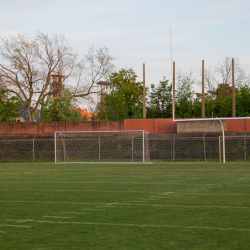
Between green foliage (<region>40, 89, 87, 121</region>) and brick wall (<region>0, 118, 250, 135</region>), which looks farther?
green foliage (<region>40, 89, 87, 121</region>)

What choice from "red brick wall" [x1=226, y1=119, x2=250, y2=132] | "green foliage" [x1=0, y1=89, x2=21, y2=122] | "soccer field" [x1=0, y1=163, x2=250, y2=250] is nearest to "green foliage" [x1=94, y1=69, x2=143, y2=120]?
"green foliage" [x1=0, y1=89, x2=21, y2=122]

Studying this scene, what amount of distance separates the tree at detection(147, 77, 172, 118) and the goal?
17536 mm

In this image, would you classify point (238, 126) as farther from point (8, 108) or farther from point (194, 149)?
point (8, 108)

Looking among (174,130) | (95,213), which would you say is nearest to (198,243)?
(95,213)

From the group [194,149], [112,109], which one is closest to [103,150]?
[194,149]

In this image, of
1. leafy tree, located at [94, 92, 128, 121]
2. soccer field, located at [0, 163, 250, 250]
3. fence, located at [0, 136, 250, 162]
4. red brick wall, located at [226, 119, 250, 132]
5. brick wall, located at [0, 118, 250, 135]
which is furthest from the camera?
leafy tree, located at [94, 92, 128, 121]

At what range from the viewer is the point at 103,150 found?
2709 cm

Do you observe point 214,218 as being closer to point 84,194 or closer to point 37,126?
point 84,194

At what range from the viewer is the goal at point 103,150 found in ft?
84.5

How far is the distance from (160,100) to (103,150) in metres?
20.5

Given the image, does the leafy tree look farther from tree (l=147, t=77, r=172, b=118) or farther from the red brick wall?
the red brick wall

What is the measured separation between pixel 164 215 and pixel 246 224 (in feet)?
3.92

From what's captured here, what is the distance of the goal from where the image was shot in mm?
25767

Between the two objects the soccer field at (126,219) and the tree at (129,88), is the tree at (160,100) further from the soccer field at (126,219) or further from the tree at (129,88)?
the soccer field at (126,219)
